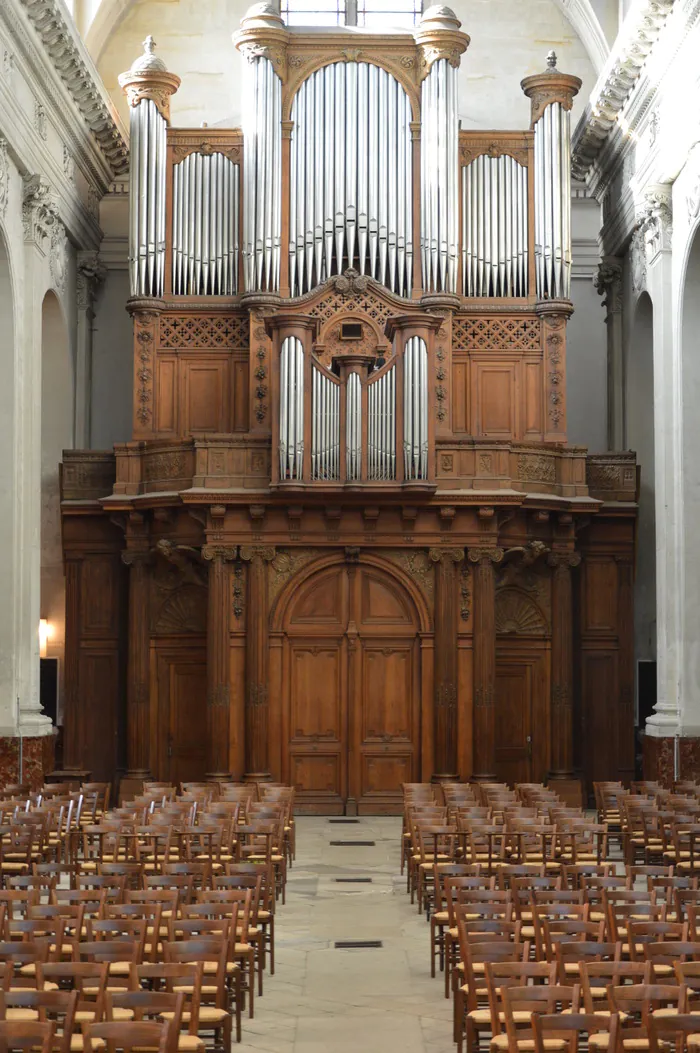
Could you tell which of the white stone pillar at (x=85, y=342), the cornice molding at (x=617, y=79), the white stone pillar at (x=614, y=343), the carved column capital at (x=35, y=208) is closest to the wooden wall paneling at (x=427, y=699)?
the white stone pillar at (x=614, y=343)

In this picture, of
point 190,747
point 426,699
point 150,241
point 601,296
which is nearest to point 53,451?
point 150,241

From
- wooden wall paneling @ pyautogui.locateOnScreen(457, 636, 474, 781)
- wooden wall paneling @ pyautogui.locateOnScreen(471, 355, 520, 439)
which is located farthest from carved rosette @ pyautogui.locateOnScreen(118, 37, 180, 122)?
wooden wall paneling @ pyautogui.locateOnScreen(457, 636, 474, 781)

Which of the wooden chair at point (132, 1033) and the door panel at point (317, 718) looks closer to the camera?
the wooden chair at point (132, 1033)

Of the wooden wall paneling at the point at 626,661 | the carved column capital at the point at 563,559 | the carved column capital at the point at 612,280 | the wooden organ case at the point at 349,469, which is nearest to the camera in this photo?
the wooden organ case at the point at 349,469

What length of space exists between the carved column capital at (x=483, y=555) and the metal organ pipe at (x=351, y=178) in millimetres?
4482

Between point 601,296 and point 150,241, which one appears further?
point 601,296

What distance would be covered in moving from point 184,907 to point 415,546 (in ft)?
43.6

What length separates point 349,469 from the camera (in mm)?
23328

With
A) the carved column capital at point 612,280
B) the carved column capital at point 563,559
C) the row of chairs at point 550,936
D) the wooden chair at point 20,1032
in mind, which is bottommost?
the row of chairs at point 550,936

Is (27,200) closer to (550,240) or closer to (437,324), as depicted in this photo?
(437,324)

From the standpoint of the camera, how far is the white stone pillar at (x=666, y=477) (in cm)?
2241

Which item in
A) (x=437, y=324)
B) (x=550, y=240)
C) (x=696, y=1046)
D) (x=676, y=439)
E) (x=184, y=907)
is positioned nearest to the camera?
(x=696, y=1046)

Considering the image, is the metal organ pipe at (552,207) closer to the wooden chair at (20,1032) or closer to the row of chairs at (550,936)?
the row of chairs at (550,936)

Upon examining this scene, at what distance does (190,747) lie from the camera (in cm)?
2492
